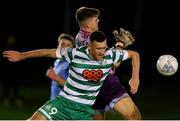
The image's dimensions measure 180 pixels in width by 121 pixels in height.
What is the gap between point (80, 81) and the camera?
8398 mm

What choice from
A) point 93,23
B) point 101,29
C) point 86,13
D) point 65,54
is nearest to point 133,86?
point 65,54

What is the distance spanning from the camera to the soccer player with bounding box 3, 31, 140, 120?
8.36 m

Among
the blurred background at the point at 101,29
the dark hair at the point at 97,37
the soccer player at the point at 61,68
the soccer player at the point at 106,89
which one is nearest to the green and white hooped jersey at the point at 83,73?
the dark hair at the point at 97,37

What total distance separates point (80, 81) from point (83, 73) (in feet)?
0.36

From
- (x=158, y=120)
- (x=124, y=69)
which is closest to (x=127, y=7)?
(x=124, y=69)

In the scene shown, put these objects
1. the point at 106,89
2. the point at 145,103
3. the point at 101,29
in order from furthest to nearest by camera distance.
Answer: the point at 101,29 → the point at 145,103 → the point at 106,89

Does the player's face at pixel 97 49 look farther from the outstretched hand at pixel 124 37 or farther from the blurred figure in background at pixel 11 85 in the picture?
the blurred figure in background at pixel 11 85

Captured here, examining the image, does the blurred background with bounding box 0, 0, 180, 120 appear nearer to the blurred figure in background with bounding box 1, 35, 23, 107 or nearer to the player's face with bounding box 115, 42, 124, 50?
→ the blurred figure in background with bounding box 1, 35, 23, 107

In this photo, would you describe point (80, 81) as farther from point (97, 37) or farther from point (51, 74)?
point (51, 74)

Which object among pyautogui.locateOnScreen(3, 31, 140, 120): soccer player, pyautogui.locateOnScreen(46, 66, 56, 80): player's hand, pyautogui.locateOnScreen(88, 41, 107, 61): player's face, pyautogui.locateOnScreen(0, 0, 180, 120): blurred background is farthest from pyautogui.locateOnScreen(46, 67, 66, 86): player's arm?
pyautogui.locateOnScreen(0, 0, 180, 120): blurred background

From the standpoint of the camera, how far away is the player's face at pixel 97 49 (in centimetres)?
823

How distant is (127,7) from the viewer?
32.4m

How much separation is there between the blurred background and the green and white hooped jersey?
24.1 feet

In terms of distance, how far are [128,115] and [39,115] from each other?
1301 mm
